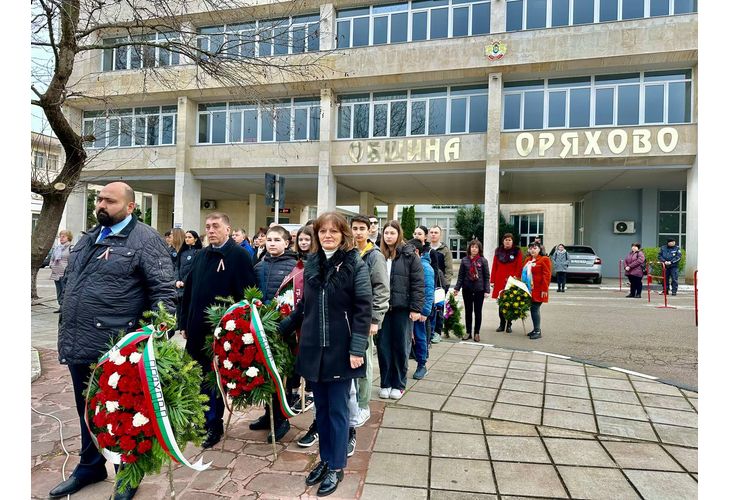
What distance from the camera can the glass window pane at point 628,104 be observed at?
17.9 metres

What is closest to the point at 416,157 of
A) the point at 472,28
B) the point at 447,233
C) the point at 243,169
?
the point at 472,28

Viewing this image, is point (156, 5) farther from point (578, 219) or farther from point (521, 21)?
point (578, 219)

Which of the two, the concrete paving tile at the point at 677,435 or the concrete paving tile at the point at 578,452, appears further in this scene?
the concrete paving tile at the point at 677,435

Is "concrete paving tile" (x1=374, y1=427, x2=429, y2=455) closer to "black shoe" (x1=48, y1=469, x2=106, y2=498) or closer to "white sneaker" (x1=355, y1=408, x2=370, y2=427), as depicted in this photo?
"white sneaker" (x1=355, y1=408, x2=370, y2=427)

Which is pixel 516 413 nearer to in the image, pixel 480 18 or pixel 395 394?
pixel 395 394

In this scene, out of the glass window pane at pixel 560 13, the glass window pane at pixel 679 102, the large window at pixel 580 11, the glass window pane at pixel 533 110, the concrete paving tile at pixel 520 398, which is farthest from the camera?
the glass window pane at pixel 533 110

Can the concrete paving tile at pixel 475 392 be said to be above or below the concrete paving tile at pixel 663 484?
above

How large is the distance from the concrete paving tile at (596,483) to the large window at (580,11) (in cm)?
1946

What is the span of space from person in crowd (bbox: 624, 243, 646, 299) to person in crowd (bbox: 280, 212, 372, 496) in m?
13.9

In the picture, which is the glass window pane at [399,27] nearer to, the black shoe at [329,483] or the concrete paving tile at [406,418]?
the concrete paving tile at [406,418]

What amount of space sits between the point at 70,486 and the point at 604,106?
20.8 m

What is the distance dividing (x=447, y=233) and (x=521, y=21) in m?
25.2

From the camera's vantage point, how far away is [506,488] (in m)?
3.03

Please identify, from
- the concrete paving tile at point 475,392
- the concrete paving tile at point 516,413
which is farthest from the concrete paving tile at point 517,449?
the concrete paving tile at point 475,392
